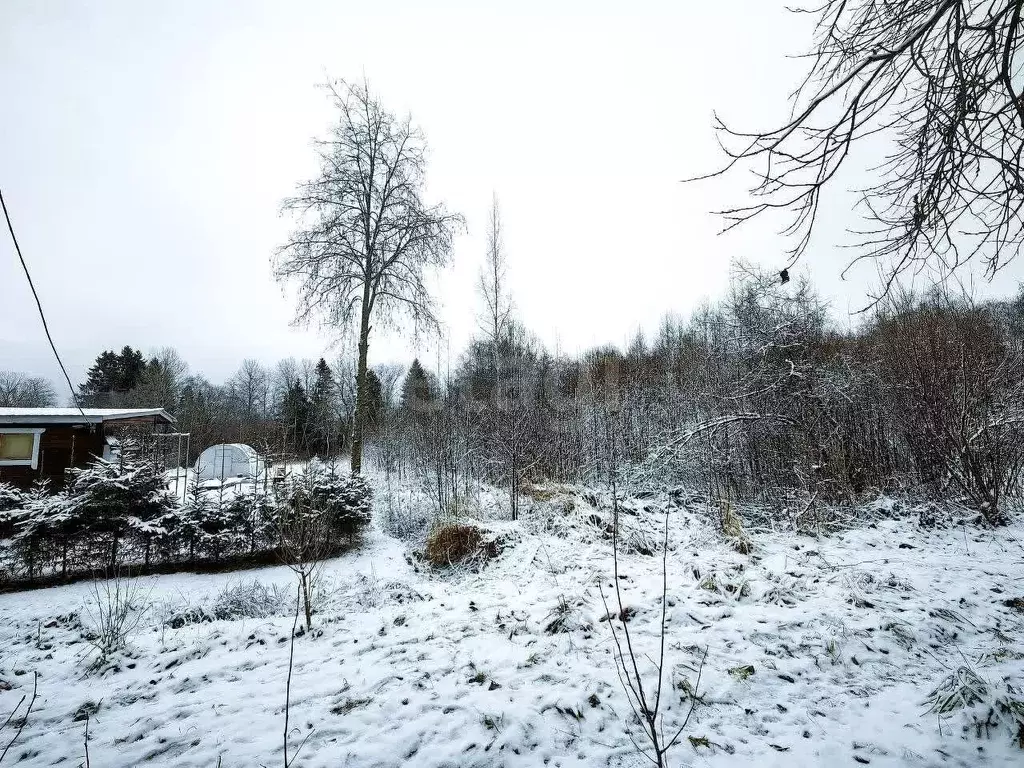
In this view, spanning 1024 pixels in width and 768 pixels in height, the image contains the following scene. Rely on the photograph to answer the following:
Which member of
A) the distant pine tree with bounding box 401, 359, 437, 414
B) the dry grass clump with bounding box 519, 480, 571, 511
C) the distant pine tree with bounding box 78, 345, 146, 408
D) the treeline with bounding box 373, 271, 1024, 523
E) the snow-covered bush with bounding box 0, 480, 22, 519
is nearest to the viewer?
the treeline with bounding box 373, 271, 1024, 523

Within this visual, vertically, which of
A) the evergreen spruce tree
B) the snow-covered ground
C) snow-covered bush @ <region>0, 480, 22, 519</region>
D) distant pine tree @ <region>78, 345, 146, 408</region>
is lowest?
the snow-covered ground

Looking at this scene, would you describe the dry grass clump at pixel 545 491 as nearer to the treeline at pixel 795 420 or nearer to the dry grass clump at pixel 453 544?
the treeline at pixel 795 420

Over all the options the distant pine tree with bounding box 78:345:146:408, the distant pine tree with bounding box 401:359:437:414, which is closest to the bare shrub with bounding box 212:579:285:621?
the distant pine tree with bounding box 401:359:437:414

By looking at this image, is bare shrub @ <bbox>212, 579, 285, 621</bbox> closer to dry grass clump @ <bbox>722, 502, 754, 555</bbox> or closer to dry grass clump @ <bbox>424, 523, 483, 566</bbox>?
dry grass clump @ <bbox>424, 523, 483, 566</bbox>

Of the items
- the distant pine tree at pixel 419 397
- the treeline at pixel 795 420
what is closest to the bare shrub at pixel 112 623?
the treeline at pixel 795 420

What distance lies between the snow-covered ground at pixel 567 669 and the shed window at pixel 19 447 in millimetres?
10231

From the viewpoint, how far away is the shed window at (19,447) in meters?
11.6

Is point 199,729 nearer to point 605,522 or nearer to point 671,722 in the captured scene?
point 671,722

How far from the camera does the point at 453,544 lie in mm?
6004

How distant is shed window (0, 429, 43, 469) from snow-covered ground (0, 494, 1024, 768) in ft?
33.6

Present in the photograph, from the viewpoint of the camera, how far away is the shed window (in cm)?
1161

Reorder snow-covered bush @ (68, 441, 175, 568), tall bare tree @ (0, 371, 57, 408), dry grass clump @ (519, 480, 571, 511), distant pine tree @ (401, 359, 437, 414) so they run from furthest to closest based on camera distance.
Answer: tall bare tree @ (0, 371, 57, 408) < distant pine tree @ (401, 359, 437, 414) < dry grass clump @ (519, 480, 571, 511) < snow-covered bush @ (68, 441, 175, 568)

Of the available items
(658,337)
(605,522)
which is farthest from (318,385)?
(605,522)

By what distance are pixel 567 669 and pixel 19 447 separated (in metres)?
16.3
